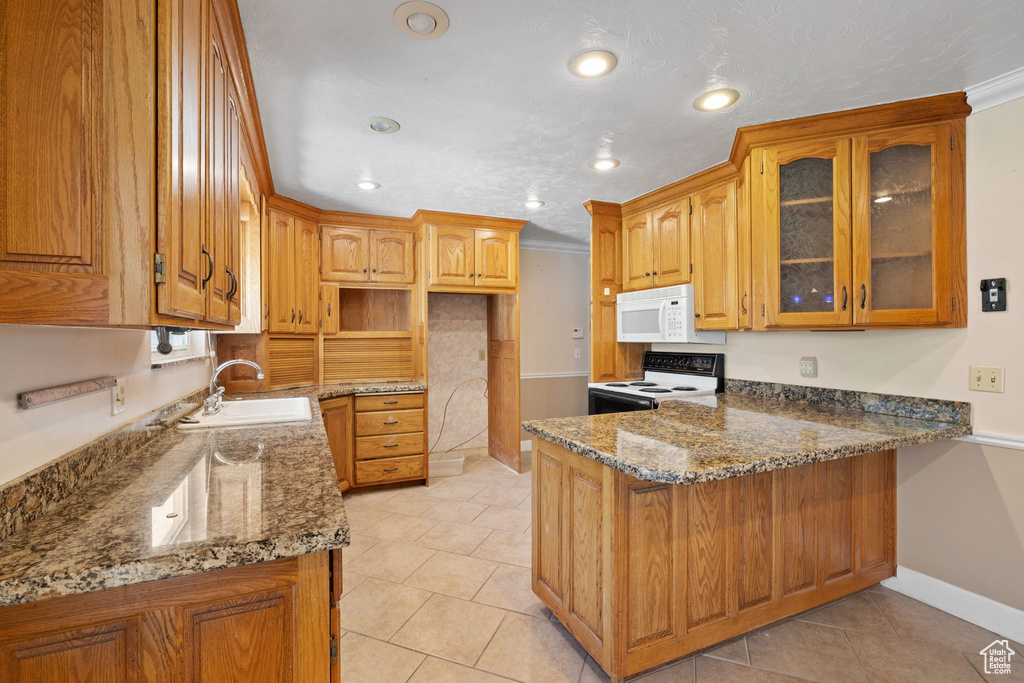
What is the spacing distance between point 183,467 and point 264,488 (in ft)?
1.33

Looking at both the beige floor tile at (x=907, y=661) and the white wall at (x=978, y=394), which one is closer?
the beige floor tile at (x=907, y=661)

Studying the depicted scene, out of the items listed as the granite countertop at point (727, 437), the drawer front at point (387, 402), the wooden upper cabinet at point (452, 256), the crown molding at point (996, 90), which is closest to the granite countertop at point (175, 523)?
the granite countertop at point (727, 437)

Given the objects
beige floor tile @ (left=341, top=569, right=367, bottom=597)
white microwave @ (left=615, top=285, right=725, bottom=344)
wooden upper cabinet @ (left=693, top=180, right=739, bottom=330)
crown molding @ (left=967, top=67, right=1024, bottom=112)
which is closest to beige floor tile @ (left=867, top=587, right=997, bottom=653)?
wooden upper cabinet @ (left=693, top=180, right=739, bottom=330)

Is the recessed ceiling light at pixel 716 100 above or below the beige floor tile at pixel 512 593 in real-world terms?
above

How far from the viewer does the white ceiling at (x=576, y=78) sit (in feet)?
4.80

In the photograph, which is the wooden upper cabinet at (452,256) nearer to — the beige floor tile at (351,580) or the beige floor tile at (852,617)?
the beige floor tile at (351,580)

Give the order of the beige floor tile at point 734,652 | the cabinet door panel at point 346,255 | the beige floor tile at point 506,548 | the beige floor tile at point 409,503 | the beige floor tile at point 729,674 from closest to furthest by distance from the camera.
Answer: the beige floor tile at point 729,674
the beige floor tile at point 734,652
the beige floor tile at point 506,548
the beige floor tile at point 409,503
the cabinet door panel at point 346,255

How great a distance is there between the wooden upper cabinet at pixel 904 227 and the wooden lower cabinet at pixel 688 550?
707mm

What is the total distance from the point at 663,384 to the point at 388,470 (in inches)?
89.7

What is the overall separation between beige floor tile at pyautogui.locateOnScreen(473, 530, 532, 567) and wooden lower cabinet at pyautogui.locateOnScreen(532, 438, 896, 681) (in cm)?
51

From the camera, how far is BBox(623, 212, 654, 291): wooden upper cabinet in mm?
3416

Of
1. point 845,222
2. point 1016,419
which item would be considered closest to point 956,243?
point 845,222

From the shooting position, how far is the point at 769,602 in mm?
1812

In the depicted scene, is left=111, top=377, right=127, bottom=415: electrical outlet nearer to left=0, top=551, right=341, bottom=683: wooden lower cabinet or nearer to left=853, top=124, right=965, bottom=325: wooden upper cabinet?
left=0, top=551, right=341, bottom=683: wooden lower cabinet
